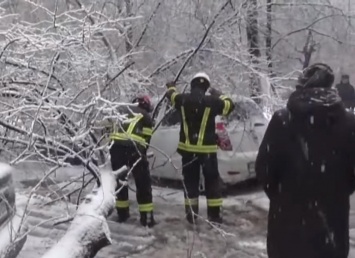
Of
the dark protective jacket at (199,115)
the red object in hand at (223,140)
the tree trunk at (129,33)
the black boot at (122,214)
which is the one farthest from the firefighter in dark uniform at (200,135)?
the tree trunk at (129,33)

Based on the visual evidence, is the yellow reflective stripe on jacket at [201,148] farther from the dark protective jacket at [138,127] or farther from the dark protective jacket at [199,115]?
the dark protective jacket at [138,127]

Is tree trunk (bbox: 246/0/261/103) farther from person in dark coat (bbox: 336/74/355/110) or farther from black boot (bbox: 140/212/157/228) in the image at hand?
person in dark coat (bbox: 336/74/355/110)

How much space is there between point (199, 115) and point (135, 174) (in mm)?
1002

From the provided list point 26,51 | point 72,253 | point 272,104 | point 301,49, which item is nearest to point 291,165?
point 72,253

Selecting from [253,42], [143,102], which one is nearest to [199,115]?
[143,102]

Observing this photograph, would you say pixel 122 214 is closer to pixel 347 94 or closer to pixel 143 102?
pixel 143 102

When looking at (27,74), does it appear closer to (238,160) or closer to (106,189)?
(106,189)

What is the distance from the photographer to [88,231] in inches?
206

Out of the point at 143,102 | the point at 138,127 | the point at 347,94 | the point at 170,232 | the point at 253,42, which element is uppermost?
the point at 253,42

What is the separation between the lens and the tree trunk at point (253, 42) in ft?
33.1

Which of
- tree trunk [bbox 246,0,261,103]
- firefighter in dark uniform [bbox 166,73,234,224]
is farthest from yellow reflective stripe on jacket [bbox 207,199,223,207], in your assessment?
tree trunk [bbox 246,0,261,103]

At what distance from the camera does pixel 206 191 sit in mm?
8398

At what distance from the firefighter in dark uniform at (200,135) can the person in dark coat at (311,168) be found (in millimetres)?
3841

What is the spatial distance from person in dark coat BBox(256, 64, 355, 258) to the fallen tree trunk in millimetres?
1440
